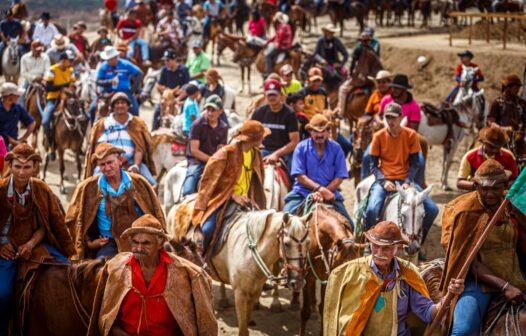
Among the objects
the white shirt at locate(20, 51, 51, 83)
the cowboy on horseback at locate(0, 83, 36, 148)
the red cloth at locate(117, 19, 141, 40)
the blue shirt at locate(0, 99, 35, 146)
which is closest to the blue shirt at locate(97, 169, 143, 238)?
the cowboy on horseback at locate(0, 83, 36, 148)

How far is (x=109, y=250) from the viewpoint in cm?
772

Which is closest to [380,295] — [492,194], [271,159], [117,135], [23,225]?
[492,194]

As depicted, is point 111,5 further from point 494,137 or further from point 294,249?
point 294,249

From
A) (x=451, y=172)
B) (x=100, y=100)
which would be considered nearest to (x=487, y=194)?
(x=100, y=100)

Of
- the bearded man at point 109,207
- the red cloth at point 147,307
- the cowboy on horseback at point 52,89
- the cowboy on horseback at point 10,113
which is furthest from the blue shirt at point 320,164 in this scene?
the cowboy on horseback at point 52,89

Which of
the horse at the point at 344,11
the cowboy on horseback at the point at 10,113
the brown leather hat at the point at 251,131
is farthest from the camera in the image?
the horse at the point at 344,11

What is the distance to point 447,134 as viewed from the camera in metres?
16.5

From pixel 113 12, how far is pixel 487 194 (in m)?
25.6

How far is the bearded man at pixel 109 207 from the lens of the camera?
7668mm

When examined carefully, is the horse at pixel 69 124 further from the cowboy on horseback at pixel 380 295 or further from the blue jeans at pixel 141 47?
the cowboy on horseback at pixel 380 295

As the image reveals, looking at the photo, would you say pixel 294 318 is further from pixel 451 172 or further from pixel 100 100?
pixel 451 172

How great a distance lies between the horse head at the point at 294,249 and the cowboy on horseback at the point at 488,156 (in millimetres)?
2001

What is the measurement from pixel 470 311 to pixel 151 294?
2.63 meters

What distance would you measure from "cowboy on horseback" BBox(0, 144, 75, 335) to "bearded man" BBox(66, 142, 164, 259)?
500 mm
